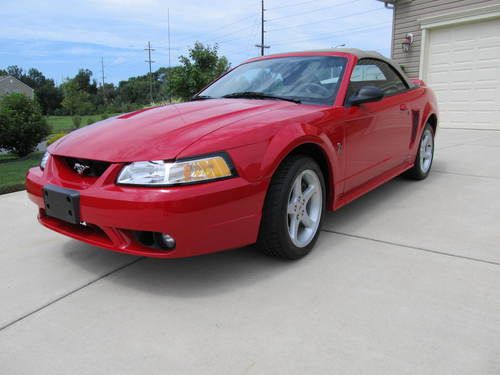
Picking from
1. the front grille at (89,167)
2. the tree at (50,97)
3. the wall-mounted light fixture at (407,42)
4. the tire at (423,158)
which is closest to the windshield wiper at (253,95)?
the front grille at (89,167)

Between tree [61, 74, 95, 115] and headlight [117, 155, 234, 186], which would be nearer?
headlight [117, 155, 234, 186]

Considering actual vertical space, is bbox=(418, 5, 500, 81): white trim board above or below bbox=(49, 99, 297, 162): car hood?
above

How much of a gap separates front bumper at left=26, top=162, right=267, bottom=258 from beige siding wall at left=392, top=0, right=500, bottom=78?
33.2ft

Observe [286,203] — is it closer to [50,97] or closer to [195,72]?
[195,72]

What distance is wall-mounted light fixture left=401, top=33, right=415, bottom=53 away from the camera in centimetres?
1106

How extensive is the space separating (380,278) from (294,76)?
5.69ft

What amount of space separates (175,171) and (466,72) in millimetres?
10131

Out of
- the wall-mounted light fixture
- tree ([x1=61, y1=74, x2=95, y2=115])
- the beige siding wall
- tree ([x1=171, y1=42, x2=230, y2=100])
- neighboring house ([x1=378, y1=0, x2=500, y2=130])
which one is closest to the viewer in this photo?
neighboring house ([x1=378, y1=0, x2=500, y2=130])

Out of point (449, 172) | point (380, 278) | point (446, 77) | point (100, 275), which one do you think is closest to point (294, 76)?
point (380, 278)

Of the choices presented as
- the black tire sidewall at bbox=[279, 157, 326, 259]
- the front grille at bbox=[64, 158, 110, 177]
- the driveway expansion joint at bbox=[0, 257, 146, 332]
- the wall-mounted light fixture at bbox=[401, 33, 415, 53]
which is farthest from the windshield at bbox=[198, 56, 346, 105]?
the wall-mounted light fixture at bbox=[401, 33, 415, 53]

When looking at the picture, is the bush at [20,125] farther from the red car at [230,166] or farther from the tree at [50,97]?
the tree at [50,97]

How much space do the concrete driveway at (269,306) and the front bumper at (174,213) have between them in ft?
1.01

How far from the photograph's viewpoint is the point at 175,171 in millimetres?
2156

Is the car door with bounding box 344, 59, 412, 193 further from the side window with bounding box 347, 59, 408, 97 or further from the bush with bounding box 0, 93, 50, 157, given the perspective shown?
the bush with bounding box 0, 93, 50, 157
